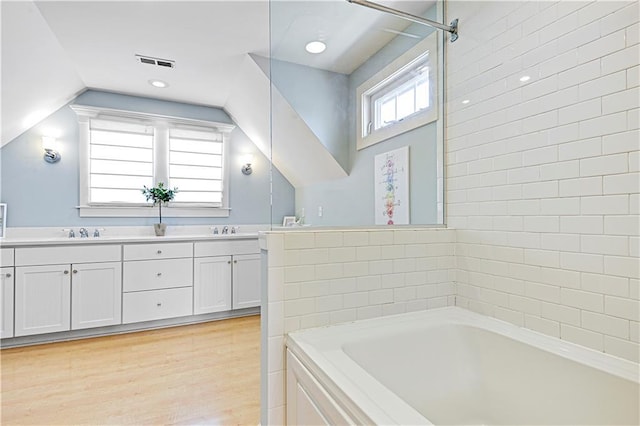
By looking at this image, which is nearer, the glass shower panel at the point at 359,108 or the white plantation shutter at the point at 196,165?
the glass shower panel at the point at 359,108

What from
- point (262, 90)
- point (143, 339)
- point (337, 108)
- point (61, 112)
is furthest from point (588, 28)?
point (61, 112)

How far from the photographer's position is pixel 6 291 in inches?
101

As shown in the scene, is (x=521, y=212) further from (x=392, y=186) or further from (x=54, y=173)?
(x=54, y=173)

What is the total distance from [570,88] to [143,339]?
11.0 ft

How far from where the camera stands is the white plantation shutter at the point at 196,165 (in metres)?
3.67

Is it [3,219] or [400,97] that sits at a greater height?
[400,97]

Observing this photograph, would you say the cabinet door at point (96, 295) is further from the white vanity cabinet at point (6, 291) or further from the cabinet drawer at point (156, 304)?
the white vanity cabinet at point (6, 291)

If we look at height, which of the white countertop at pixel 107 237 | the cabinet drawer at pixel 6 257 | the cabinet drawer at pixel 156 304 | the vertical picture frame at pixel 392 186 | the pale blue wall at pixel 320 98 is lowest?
the cabinet drawer at pixel 156 304

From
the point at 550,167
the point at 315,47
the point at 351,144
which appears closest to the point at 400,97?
the point at 351,144

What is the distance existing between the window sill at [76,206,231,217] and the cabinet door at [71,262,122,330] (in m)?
0.73

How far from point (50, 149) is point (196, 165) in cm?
134

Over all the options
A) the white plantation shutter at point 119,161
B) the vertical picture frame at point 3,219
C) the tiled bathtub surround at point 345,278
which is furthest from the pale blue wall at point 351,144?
the vertical picture frame at point 3,219

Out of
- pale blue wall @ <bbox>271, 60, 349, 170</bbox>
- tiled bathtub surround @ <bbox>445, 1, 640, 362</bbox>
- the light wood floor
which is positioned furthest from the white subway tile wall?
pale blue wall @ <bbox>271, 60, 349, 170</bbox>

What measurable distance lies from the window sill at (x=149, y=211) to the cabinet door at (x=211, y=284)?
710 mm
